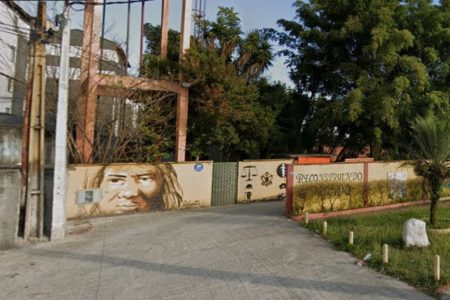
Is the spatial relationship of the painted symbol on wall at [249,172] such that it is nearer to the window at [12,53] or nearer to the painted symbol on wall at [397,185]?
the painted symbol on wall at [397,185]

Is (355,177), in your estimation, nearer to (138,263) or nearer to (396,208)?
(396,208)

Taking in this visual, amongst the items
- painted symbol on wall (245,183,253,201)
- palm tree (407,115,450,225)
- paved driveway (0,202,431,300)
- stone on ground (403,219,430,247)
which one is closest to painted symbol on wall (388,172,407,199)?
palm tree (407,115,450,225)

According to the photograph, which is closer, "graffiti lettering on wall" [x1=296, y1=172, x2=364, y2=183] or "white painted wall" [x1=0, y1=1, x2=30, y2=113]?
"graffiti lettering on wall" [x1=296, y1=172, x2=364, y2=183]

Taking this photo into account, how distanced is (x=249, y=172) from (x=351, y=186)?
14.8 feet

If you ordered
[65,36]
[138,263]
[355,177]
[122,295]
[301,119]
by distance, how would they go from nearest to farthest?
[122,295] < [138,263] < [65,36] < [355,177] < [301,119]

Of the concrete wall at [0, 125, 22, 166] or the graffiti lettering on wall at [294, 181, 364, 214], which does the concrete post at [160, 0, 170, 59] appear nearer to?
the concrete wall at [0, 125, 22, 166]

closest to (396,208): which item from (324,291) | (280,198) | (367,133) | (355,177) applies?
(355,177)

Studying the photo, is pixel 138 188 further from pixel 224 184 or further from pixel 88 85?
pixel 88 85

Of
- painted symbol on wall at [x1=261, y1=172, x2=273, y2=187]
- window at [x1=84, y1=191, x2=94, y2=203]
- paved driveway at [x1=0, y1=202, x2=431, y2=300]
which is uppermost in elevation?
painted symbol on wall at [x1=261, y1=172, x2=273, y2=187]

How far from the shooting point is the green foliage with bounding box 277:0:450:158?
17.5m

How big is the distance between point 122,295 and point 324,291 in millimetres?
3049

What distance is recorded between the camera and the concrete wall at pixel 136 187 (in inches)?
499

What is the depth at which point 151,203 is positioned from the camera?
1392 cm

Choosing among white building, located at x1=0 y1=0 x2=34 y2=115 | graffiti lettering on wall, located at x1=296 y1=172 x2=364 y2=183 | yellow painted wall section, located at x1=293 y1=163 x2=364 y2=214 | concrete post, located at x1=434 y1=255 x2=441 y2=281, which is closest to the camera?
concrete post, located at x1=434 y1=255 x2=441 y2=281
